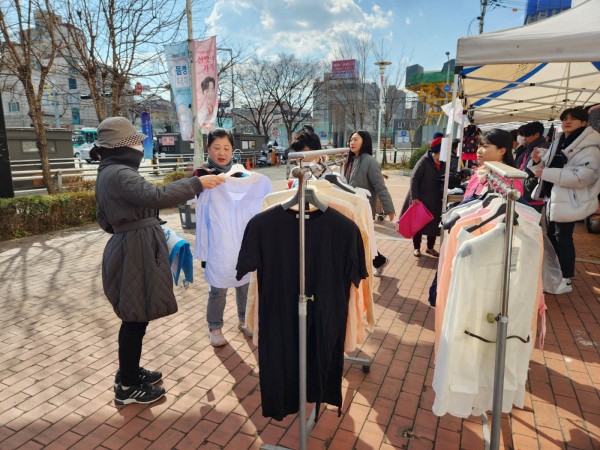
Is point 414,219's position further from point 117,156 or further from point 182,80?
point 182,80

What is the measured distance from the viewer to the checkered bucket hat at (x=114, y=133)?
2512 mm

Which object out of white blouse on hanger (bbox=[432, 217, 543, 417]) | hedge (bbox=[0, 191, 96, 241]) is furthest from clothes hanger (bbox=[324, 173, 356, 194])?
hedge (bbox=[0, 191, 96, 241])

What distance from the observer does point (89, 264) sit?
6414 millimetres

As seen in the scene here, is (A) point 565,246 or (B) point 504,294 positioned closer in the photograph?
(B) point 504,294

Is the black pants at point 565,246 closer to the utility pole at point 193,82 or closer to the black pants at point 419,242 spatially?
the black pants at point 419,242

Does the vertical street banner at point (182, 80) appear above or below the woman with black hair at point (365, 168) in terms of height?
above

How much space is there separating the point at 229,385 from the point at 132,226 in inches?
58.7

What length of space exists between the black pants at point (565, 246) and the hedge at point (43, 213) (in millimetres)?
9263

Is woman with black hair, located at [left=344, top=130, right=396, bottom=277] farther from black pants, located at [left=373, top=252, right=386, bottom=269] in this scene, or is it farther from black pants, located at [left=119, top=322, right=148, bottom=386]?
black pants, located at [left=119, top=322, right=148, bottom=386]

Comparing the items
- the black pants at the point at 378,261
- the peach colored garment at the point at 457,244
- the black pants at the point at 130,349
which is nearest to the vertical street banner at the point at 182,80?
the black pants at the point at 378,261

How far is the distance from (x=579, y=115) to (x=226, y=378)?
460 cm

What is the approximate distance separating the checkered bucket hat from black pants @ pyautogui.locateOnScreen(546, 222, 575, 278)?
4726mm

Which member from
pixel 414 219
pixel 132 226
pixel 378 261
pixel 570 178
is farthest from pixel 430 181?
pixel 132 226

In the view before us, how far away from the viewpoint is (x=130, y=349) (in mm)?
2793
